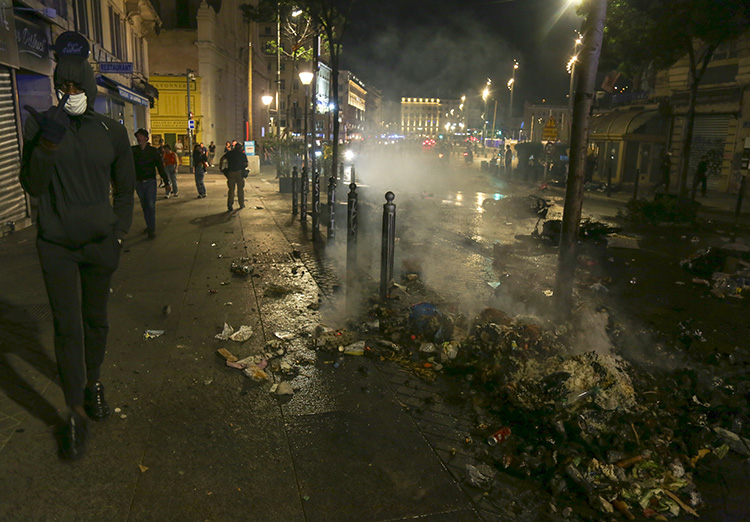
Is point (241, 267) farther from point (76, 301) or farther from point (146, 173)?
point (76, 301)

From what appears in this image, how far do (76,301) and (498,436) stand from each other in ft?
9.22

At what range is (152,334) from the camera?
5.25m

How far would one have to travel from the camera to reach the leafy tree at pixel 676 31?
17.4 m

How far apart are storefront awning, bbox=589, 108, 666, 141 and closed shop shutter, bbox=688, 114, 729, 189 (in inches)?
123

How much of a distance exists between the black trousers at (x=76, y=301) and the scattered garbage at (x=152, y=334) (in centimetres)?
173

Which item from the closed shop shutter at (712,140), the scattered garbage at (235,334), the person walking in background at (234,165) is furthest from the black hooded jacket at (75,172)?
the closed shop shutter at (712,140)

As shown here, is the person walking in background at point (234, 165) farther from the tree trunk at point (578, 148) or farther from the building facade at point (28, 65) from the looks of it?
the tree trunk at point (578, 148)

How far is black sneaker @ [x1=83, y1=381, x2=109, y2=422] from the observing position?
11.7 ft

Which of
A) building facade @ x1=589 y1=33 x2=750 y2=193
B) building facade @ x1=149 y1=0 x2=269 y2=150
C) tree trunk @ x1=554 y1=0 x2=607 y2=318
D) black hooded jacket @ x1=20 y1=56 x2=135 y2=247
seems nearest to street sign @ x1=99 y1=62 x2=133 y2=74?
tree trunk @ x1=554 y1=0 x2=607 y2=318

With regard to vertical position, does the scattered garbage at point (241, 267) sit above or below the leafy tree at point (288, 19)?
below

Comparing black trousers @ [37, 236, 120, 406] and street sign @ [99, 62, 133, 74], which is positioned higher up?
street sign @ [99, 62, 133, 74]

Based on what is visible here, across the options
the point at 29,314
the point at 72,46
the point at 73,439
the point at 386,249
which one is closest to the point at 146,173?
the point at 29,314

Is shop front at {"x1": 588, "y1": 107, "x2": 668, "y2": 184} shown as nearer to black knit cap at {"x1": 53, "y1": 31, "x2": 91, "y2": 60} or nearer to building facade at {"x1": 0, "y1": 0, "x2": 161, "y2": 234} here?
building facade at {"x1": 0, "y1": 0, "x2": 161, "y2": 234}

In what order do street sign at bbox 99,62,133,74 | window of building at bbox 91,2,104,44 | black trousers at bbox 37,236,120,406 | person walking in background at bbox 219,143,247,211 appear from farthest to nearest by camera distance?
window of building at bbox 91,2,104,44, street sign at bbox 99,62,133,74, person walking in background at bbox 219,143,247,211, black trousers at bbox 37,236,120,406
